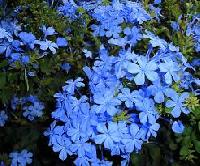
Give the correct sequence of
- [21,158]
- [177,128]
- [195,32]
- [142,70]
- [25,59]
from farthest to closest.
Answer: [21,158] < [195,32] < [25,59] < [177,128] < [142,70]

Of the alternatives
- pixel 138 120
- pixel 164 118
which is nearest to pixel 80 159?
pixel 138 120

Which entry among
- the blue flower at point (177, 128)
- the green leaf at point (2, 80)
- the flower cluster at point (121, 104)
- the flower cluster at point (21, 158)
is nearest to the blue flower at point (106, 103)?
the flower cluster at point (121, 104)

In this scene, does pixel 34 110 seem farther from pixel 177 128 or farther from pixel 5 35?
pixel 177 128

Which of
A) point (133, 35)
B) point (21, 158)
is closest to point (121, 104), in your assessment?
point (133, 35)

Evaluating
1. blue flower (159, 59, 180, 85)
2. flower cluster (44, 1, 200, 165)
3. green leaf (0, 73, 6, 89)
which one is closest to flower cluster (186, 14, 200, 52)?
flower cluster (44, 1, 200, 165)

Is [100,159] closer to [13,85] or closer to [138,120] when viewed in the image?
[138,120]

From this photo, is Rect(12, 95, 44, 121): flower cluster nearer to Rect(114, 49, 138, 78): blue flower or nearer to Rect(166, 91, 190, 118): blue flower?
Rect(114, 49, 138, 78): blue flower
